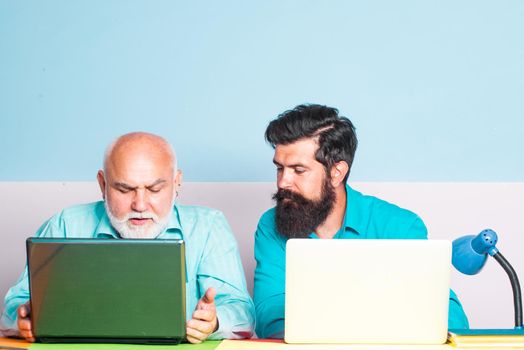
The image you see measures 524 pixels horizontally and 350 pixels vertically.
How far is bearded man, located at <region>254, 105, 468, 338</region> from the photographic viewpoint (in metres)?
2.84

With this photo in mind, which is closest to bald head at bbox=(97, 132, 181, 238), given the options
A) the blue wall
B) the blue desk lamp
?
the blue desk lamp

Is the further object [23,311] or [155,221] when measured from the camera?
[155,221]

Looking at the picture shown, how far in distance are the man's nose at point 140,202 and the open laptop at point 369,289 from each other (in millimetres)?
676

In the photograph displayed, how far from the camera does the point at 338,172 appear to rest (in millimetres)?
2990

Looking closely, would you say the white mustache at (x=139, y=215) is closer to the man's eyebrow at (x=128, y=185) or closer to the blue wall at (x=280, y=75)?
the man's eyebrow at (x=128, y=185)

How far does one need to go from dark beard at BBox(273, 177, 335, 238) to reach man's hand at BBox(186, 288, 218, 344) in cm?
81

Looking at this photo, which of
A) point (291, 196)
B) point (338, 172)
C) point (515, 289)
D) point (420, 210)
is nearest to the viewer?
point (515, 289)

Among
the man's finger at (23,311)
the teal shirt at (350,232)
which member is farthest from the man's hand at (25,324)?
the teal shirt at (350,232)

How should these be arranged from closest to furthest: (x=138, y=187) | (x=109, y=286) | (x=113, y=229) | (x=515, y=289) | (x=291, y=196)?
(x=109, y=286) → (x=515, y=289) → (x=138, y=187) → (x=113, y=229) → (x=291, y=196)

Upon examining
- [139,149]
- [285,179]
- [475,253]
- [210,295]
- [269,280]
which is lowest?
[269,280]

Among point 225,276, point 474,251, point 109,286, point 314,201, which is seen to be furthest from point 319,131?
point 109,286

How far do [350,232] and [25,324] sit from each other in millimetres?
1318

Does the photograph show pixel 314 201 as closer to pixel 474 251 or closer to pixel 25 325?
pixel 474 251

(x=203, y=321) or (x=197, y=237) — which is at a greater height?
(x=197, y=237)
